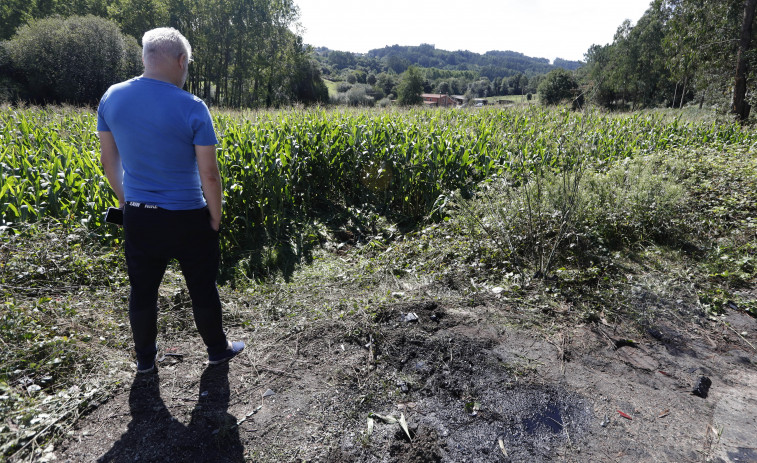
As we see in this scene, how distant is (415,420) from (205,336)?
1.56 m

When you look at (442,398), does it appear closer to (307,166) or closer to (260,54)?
(307,166)

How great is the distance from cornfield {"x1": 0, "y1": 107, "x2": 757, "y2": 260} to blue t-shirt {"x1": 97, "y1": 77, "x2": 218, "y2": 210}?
258 centimetres

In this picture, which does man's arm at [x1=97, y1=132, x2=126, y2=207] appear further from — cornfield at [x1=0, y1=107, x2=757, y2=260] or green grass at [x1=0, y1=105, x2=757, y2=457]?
cornfield at [x1=0, y1=107, x2=757, y2=260]

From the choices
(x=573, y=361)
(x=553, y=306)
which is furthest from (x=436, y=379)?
(x=553, y=306)

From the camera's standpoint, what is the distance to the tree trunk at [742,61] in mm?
14320

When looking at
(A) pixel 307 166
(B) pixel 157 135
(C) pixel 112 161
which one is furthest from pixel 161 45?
(A) pixel 307 166

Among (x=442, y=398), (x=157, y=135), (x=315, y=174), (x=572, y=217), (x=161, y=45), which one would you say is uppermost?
(x=161, y=45)

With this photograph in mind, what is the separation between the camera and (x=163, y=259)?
7.96 ft

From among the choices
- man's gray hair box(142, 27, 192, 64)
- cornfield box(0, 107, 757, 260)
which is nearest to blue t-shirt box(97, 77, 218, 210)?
man's gray hair box(142, 27, 192, 64)

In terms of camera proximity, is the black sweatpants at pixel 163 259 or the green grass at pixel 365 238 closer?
the black sweatpants at pixel 163 259

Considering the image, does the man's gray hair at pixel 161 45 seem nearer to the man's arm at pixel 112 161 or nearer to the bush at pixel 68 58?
the man's arm at pixel 112 161

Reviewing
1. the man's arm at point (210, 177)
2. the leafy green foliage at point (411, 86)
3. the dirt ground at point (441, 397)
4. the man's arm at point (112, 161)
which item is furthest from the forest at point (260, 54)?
the man's arm at point (112, 161)

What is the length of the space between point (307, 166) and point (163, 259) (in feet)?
13.7

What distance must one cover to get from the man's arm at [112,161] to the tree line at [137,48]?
63.7ft
